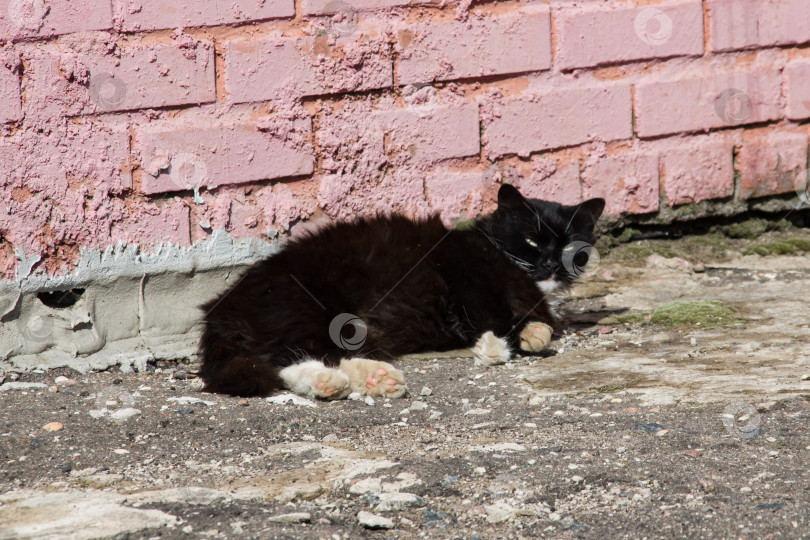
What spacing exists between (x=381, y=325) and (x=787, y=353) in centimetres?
169

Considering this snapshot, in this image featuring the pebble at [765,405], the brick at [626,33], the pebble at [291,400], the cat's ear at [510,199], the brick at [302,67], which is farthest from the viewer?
Answer: the brick at [626,33]

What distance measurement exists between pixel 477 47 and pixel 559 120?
61 cm

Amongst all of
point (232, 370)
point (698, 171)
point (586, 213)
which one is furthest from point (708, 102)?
point (232, 370)

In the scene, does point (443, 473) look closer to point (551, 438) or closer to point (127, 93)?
point (551, 438)

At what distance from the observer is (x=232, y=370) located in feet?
10.4

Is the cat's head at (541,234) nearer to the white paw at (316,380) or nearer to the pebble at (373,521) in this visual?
the white paw at (316,380)

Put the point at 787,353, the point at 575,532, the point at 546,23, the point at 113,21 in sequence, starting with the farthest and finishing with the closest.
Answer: the point at 546,23
the point at 113,21
the point at 787,353
the point at 575,532

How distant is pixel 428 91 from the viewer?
4211mm

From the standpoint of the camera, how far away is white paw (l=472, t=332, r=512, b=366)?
143 inches

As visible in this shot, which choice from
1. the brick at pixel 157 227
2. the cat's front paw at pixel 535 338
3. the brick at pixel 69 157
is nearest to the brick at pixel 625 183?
the cat's front paw at pixel 535 338

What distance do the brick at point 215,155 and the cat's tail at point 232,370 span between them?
0.78m

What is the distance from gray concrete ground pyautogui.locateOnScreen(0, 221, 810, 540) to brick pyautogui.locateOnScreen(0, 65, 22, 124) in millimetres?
1115

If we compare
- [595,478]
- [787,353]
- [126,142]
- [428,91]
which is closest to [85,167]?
[126,142]

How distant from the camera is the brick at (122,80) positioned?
3562 mm
